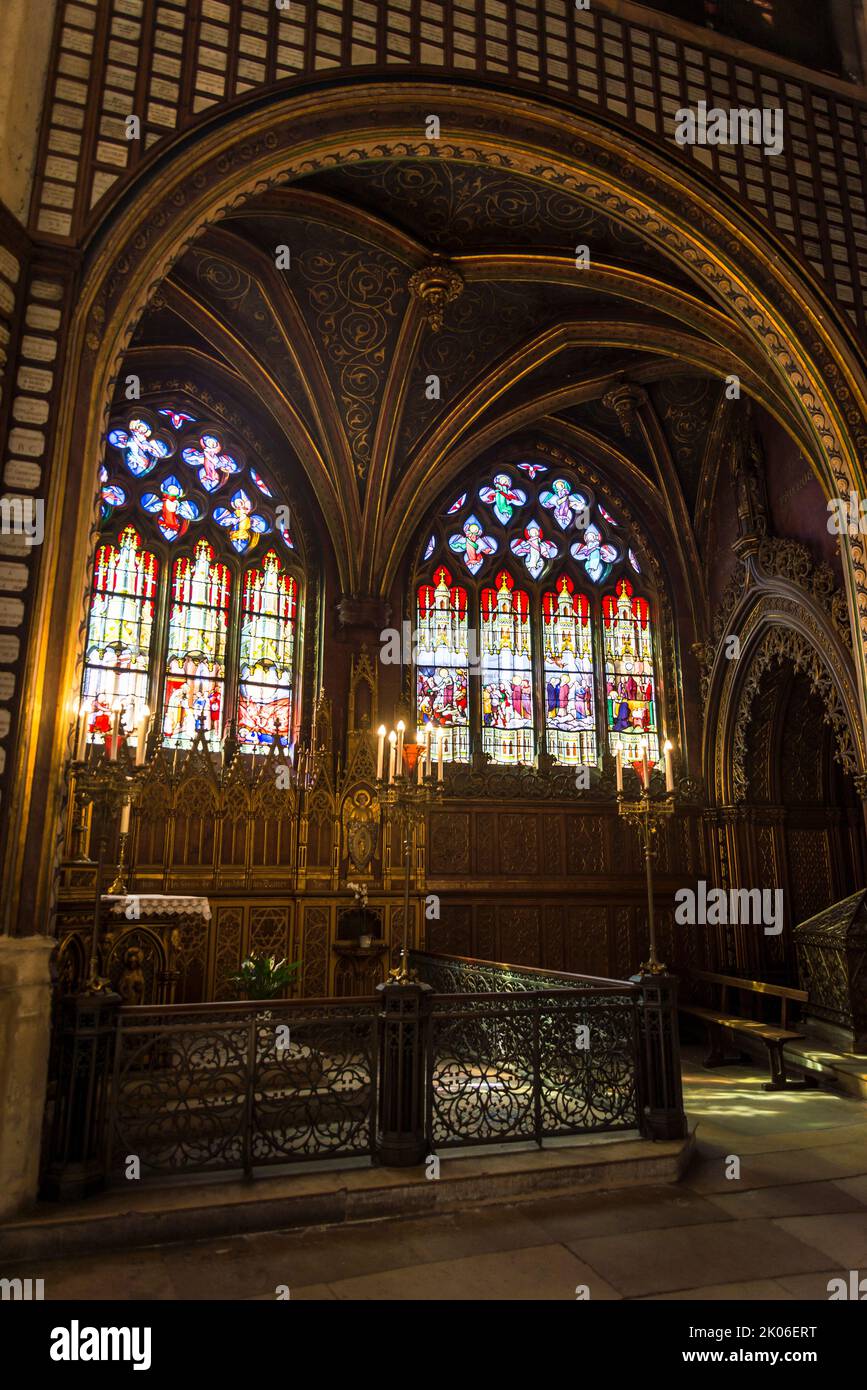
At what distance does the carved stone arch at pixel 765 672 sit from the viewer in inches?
417

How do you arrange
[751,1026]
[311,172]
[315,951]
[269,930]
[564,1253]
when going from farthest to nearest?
[315,951], [269,930], [751,1026], [311,172], [564,1253]

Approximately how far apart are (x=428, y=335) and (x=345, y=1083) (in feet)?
31.3

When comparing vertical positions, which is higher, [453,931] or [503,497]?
[503,497]

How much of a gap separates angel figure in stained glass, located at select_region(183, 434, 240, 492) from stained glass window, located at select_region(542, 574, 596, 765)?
204 inches

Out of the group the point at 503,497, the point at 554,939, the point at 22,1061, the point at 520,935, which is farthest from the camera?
the point at 503,497

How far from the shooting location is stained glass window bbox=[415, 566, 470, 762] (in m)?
13.1

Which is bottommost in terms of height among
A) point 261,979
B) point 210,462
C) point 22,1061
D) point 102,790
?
point 22,1061

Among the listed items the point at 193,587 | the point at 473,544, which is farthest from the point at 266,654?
the point at 473,544

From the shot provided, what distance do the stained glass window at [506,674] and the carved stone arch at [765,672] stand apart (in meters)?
2.79

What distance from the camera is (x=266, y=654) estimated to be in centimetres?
1267

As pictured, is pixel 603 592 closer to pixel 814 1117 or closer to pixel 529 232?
pixel 529 232
